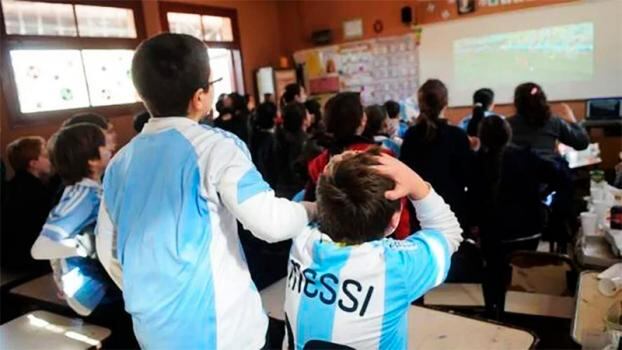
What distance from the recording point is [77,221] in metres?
1.67

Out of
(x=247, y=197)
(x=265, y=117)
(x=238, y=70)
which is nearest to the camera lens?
(x=247, y=197)

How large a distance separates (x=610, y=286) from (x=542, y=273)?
0.63 meters

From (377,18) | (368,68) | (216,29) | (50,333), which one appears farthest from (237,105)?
(377,18)

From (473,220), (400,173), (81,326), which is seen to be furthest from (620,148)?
(81,326)

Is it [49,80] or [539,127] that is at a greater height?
[49,80]

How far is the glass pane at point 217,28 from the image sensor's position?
6324 millimetres

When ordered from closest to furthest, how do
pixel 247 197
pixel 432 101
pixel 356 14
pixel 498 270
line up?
pixel 247 197 < pixel 498 270 < pixel 432 101 < pixel 356 14

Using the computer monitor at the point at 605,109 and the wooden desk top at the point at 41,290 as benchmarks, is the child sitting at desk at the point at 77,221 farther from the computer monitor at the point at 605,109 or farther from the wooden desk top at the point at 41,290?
the computer monitor at the point at 605,109

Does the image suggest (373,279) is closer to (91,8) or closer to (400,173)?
(400,173)

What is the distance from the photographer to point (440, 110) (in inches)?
90.4

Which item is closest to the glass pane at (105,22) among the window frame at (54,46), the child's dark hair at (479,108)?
the window frame at (54,46)

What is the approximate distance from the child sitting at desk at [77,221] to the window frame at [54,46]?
3059 mm

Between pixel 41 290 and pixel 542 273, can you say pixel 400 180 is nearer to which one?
pixel 542 273

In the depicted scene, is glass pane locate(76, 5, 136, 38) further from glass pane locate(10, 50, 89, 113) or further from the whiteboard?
the whiteboard
